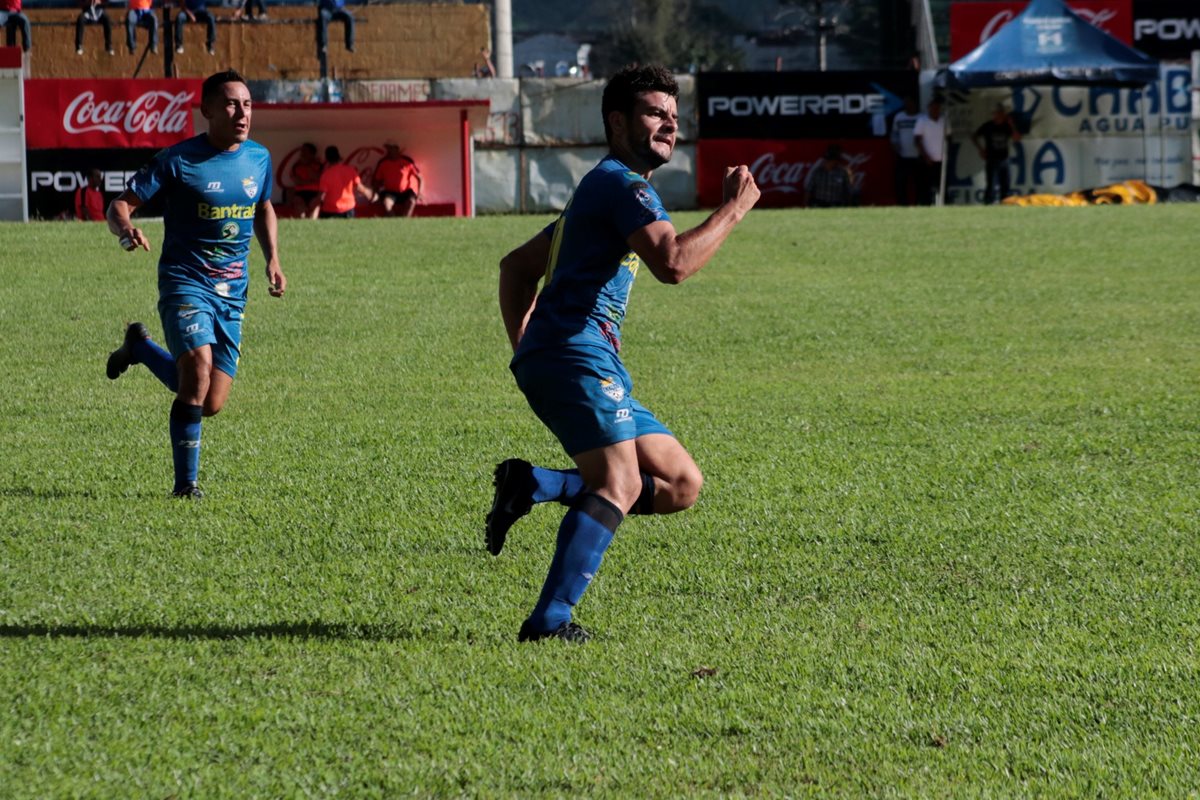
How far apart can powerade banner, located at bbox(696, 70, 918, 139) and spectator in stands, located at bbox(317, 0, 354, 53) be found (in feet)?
25.2

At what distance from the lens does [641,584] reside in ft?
19.2

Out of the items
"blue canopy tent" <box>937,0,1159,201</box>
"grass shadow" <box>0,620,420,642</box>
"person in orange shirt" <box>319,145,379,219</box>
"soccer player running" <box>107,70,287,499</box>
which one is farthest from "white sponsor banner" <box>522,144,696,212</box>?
"grass shadow" <box>0,620,420,642</box>

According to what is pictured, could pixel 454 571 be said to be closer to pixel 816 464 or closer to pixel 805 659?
pixel 805 659

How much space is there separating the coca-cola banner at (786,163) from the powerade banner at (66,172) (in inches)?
360

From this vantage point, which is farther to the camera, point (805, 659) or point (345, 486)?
point (345, 486)

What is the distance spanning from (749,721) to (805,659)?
2.05ft

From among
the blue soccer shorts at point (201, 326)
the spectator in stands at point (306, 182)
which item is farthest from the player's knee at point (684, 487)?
the spectator in stands at point (306, 182)

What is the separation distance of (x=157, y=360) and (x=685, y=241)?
430cm

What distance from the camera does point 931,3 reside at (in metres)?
49.0

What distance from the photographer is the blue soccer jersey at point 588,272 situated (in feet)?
15.8

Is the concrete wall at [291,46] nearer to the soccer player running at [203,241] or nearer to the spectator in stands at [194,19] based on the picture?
the spectator in stands at [194,19]

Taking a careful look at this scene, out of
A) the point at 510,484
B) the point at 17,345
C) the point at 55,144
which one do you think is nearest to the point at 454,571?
the point at 510,484

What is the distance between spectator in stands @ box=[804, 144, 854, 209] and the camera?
87.5 feet

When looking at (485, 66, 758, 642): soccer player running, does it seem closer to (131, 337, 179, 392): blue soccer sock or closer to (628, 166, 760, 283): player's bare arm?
(628, 166, 760, 283): player's bare arm
